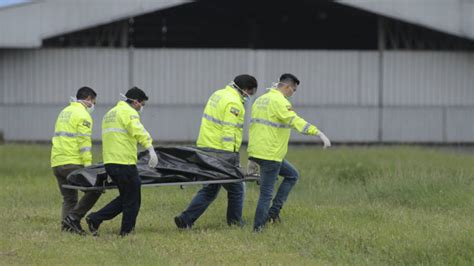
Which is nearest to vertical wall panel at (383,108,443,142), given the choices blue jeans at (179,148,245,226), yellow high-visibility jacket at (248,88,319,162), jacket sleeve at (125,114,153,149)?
blue jeans at (179,148,245,226)

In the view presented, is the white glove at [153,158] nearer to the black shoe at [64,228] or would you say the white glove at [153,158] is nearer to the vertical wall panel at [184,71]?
the black shoe at [64,228]

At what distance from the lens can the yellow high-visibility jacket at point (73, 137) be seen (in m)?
13.0

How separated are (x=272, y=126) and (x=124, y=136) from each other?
75.0 inches

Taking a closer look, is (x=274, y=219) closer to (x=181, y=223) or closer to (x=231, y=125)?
(x=181, y=223)

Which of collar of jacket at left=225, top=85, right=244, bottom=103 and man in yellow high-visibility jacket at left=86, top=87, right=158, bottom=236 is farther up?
collar of jacket at left=225, top=85, right=244, bottom=103

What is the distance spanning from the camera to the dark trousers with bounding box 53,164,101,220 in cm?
1296

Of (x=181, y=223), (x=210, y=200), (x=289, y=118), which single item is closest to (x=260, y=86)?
(x=210, y=200)

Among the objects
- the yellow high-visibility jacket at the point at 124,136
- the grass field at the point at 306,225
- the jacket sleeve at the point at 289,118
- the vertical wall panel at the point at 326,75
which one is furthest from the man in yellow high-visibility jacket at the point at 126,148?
the vertical wall panel at the point at 326,75

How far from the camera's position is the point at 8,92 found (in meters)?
30.1

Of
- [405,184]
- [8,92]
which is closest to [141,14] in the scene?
[8,92]

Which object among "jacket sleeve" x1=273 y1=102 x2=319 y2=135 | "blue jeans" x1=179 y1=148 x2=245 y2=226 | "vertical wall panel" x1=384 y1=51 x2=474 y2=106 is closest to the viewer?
"jacket sleeve" x1=273 y1=102 x2=319 y2=135

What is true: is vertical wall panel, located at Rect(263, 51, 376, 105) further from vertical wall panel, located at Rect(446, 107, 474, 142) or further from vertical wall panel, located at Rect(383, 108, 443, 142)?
vertical wall panel, located at Rect(446, 107, 474, 142)

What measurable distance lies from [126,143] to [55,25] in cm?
1749

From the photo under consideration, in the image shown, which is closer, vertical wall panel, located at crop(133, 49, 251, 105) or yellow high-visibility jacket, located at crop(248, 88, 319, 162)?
yellow high-visibility jacket, located at crop(248, 88, 319, 162)
